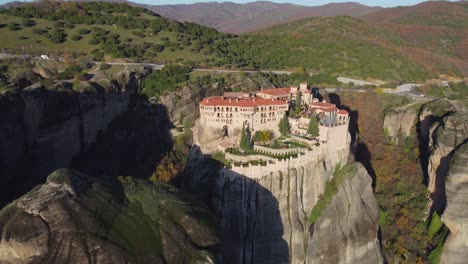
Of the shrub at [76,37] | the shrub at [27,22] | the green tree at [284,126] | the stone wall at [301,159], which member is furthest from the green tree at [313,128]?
the shrub at [27,22]

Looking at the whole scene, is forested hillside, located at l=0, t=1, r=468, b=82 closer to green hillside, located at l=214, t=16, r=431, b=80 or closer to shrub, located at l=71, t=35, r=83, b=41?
shrub, located at l=71, t=35, r=83, b=41

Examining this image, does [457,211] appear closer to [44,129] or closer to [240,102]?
[240,102]

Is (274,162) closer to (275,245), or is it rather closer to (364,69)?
(275,245)

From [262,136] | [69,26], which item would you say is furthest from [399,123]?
[69,26]

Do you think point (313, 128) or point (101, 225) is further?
point (313, 128)

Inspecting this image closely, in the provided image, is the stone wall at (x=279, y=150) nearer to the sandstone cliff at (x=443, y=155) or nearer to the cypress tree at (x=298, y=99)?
the cypress tree at (x=298, y=99)
